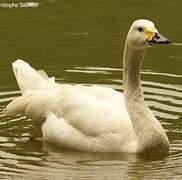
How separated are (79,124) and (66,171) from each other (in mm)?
882

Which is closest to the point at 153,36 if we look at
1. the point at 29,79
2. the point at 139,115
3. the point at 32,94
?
the point at 139,115

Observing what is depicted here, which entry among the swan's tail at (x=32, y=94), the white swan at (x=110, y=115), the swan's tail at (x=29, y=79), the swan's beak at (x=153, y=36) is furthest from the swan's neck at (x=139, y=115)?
the swan's tail at (x=29, y=79)

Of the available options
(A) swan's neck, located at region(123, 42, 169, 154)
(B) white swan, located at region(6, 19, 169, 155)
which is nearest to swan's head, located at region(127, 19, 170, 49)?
(B) white swan, located at region(6, 19, 169, 155)

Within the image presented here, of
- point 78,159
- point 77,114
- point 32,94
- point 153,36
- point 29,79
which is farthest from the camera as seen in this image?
point 29,79

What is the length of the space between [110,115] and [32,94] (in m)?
1.34

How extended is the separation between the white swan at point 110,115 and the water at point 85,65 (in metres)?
0.14

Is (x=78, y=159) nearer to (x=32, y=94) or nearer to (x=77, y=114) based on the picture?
(x=77, y=114)

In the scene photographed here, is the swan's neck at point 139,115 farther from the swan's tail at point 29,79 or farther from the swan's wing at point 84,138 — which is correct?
the swan's tail at point 29,79

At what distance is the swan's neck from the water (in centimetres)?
17

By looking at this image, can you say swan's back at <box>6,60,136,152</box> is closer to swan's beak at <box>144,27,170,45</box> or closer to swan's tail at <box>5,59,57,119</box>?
swan's tail at <box>5,59,57,119</box>

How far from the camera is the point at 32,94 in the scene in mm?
11398

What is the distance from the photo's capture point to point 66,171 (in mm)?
9766

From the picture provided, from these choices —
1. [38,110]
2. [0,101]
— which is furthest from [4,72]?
[38,110]

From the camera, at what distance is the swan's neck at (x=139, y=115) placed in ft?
33.6
